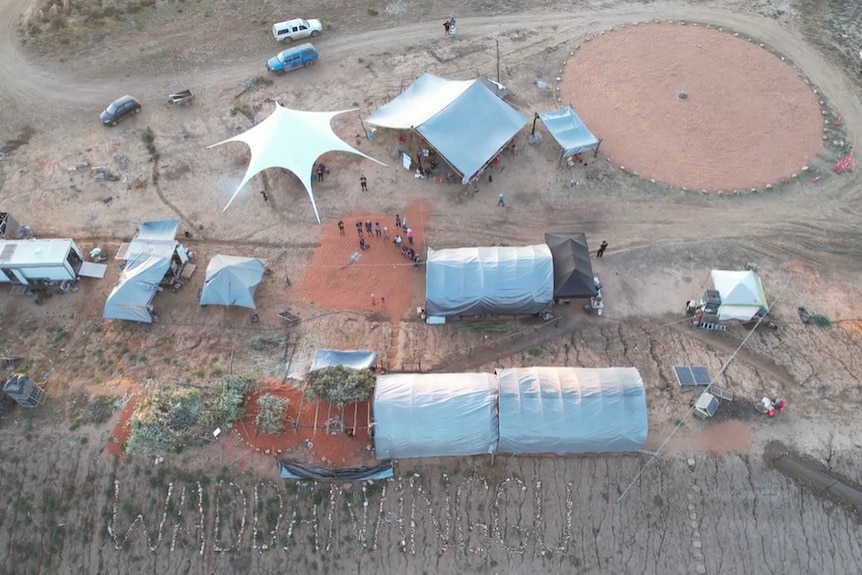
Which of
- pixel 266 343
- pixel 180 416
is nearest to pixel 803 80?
pixel 266 343

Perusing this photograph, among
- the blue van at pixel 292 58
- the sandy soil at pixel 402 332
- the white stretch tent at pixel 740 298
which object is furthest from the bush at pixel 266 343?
the blue van at pixel 292 58

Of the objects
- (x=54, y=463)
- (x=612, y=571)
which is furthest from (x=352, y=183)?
(x=612, y=571)

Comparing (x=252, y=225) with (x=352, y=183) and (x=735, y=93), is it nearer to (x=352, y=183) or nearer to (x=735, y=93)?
(x=352, y=183)

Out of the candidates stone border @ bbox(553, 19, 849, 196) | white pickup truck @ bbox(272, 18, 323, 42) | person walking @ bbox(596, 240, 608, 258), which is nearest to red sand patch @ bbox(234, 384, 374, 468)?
person walking @ bbox(596, 240, 608, 258)

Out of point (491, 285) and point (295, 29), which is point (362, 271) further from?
point (295, 29)

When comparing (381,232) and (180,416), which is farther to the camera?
(381,232)
